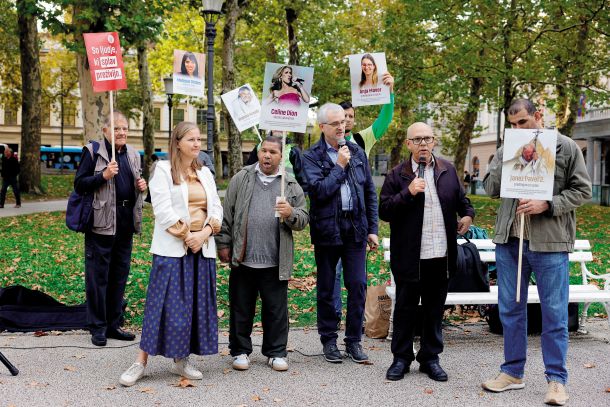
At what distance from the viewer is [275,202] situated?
6.51 metres

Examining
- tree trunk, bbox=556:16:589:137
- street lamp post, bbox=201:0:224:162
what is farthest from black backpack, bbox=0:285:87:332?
tree trunk, bbox=556:16:589:137

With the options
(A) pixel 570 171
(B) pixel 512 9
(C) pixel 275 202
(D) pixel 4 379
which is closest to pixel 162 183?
(C) pixel 275 202

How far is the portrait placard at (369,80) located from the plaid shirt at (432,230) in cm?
144

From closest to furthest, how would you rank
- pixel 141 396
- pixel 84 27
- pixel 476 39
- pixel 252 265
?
pixel 141 396
pixel 252 265
pixel 84 27
pixel 476 39

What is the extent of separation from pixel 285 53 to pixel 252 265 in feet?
103

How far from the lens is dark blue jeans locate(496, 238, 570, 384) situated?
221 inches

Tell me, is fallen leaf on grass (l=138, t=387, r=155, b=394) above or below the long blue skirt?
below

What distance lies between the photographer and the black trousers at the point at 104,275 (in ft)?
23.6

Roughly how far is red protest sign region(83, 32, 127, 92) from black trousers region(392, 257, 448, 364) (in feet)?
11.3

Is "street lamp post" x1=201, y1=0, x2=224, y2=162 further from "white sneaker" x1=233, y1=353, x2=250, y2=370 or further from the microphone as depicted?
the microphone

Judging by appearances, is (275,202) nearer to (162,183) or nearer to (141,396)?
(162,183)

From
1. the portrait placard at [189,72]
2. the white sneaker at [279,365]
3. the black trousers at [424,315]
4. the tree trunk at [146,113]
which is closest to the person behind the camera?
the black trousers at [424,315]

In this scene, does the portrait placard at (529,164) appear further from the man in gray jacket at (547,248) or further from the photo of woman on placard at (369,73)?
the photo of woman on placard at (369,73)

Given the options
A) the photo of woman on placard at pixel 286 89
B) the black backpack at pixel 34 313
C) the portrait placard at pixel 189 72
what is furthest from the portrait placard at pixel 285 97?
the portrait placard at pixel 189 72
